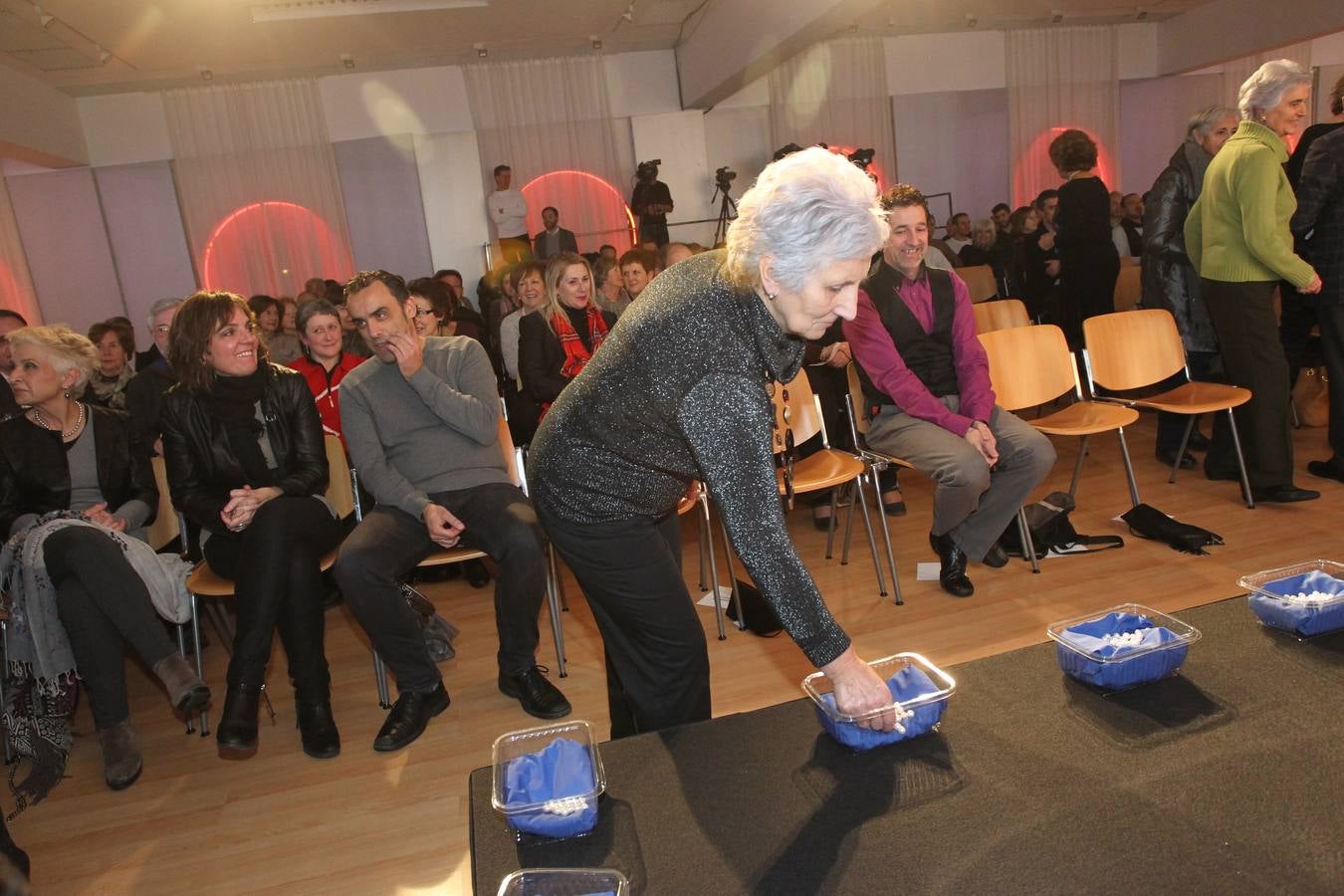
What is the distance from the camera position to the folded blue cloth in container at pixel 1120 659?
1.25m

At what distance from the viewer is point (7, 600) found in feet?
8.84

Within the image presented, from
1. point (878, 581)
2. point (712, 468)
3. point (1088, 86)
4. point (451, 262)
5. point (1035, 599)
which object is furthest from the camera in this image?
point (1088, 86)

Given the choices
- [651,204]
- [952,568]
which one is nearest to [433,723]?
[952,568]

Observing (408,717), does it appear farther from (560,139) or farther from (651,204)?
(560,139)

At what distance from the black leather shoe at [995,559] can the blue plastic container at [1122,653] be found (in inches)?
77.4

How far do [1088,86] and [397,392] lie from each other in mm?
10445

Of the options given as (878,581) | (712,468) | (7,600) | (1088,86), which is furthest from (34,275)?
(1088,86)

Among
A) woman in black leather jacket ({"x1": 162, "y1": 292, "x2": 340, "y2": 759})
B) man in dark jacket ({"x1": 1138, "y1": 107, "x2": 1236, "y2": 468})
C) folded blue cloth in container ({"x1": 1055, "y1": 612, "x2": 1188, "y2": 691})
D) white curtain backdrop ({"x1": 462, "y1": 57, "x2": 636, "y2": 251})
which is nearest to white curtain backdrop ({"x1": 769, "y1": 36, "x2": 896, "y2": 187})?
white curtain backdrop ({"x1": 462, "y1": 57, "x2": 636, "y2": 251})

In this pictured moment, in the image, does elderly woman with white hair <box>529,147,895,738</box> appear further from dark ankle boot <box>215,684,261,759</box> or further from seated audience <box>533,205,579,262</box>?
seated audience <box>533,205,579,262</box>

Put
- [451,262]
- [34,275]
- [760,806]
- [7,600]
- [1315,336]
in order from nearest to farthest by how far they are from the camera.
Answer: [760,806] → [7,600] → [1315,336] → [34,275] → [451,262]

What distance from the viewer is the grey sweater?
8.97 ft

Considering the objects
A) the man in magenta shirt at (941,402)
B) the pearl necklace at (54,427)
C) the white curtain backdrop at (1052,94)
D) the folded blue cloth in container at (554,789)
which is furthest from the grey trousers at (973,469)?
the white curtain backdrop at (1052,94)

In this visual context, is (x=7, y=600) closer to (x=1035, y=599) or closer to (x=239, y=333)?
(x=239, y=333)

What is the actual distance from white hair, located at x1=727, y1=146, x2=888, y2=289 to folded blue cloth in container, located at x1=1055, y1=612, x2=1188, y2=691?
2.09 ft
